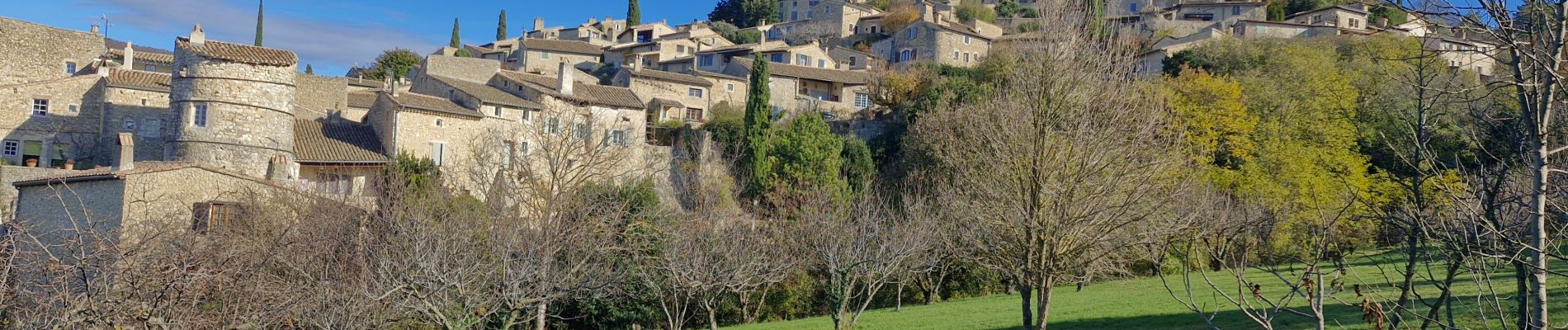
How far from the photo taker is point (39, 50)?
4891 cm

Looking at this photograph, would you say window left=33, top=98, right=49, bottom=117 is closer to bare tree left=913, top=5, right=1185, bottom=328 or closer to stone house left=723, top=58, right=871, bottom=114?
stone house left=723, top=58, right=871, bottom=114

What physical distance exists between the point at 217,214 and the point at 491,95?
62.2ft

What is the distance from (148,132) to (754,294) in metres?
24.7

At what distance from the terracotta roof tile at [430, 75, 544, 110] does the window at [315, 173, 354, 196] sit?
22.5 ft

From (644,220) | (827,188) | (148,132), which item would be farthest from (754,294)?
(148,132)

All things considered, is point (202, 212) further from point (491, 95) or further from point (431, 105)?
point (491, 95)

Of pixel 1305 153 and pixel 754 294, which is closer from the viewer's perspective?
pixel 754 294

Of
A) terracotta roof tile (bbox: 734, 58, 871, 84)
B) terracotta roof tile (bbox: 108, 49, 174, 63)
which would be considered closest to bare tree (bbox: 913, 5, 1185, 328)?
terracotta roof tile (bbox: 734, 58, 871, 84)

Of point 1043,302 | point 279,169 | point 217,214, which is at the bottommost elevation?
point 217,214

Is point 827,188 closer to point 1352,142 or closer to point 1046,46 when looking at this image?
point 1352,142

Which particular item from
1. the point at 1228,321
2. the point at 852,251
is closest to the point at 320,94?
the point at 852,251

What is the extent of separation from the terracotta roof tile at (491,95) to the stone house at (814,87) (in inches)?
628

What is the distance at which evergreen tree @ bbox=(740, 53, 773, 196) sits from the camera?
40.9 meters

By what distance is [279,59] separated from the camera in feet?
120
